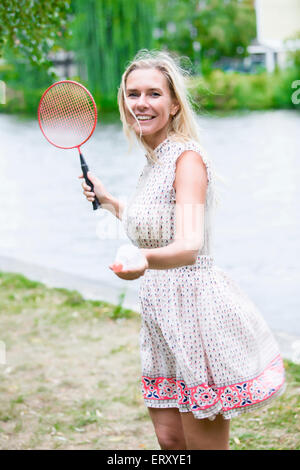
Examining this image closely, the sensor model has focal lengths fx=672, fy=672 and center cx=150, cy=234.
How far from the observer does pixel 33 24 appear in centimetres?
420

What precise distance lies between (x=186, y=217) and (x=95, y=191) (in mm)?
616

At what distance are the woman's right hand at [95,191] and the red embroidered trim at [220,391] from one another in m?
0.76

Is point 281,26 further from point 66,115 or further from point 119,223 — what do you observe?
point 66,115

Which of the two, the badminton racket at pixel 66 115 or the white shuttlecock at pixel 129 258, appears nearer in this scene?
the white shuttlecock at pixel 129 258

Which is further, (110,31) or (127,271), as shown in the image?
(110,31)

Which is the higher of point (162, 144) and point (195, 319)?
point (162, 144)

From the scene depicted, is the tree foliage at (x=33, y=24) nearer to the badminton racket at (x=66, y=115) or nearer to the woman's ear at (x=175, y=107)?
the badminton racket at (x=66, y=115)

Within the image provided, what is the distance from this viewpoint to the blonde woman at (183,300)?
2488mm

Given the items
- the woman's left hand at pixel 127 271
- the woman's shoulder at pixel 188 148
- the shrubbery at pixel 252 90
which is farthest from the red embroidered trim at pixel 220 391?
the shrubbery at pixel 252 90

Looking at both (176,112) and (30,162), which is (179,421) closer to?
(176,112)

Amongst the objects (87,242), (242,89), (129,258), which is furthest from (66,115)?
(242,89)

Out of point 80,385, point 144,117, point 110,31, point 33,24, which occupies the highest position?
point 110,31

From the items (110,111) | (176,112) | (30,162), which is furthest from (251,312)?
(110,111)

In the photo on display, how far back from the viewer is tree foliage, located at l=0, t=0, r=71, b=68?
4043 millimetres
